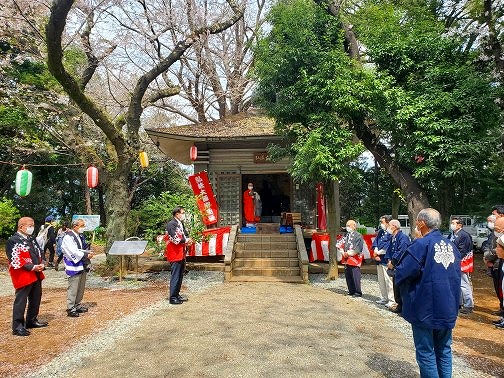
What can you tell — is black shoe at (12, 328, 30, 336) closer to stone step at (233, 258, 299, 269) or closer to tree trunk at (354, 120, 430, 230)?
stone step at (233, 258, 299, 269)

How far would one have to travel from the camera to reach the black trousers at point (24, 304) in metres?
5.69

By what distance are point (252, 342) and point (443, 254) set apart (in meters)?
2.99

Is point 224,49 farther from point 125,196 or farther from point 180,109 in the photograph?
point 125,196

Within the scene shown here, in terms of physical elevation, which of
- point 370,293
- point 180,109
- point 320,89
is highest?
point 180,109

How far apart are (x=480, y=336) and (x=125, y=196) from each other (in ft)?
30.9

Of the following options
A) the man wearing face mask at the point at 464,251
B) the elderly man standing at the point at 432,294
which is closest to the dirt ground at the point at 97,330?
the man wearing face mask at the point at 464,251

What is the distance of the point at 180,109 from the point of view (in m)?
22.4

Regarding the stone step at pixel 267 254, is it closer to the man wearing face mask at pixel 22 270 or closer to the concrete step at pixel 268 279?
the concrete step at pixel 268 279

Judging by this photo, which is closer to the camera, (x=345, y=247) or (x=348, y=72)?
(x=345, y=247)

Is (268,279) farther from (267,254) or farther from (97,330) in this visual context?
(97,330)

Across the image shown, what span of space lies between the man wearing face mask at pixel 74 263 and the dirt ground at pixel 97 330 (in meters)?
0.29

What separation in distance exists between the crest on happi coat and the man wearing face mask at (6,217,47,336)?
580 cm

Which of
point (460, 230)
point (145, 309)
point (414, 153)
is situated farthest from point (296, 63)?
point (145, 309)

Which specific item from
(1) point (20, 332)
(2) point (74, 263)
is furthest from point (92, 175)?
(1) point (20, 332)
